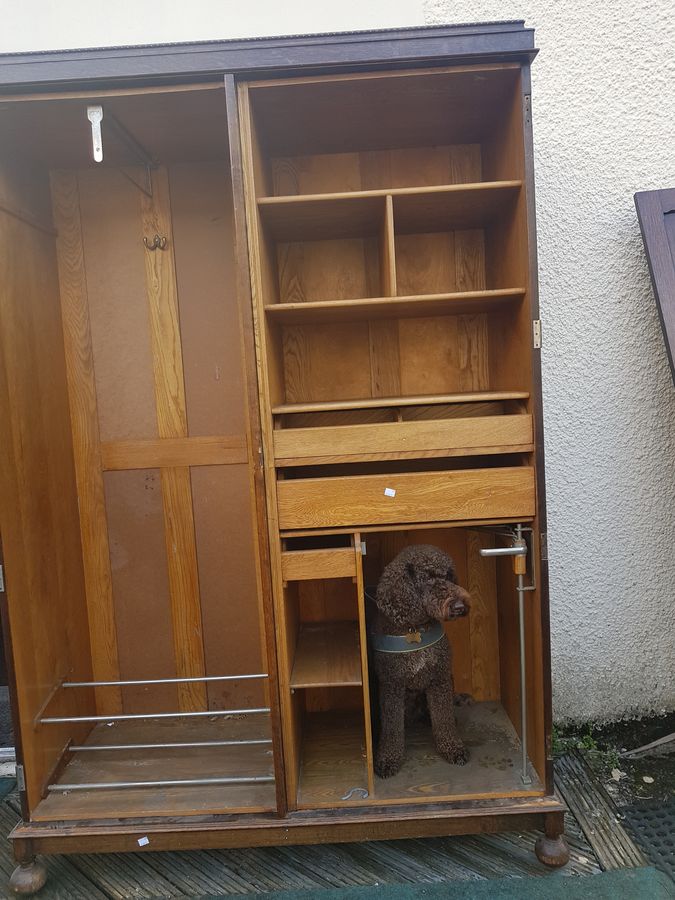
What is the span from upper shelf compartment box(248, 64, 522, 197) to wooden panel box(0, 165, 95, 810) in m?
0.86

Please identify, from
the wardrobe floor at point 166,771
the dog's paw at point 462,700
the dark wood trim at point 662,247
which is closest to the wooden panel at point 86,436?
the wardrobe floor at point 166,771

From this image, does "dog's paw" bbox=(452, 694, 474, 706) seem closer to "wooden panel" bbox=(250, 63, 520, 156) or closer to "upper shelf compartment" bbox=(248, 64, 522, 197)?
"upper shelf compartment" bbox=(248, 64, 522, 197)

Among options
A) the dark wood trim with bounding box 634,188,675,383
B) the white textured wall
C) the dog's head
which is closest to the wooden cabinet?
the dog's head

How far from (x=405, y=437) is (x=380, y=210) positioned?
745 millimetres

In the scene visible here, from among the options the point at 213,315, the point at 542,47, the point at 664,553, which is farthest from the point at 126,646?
the point at 542,47

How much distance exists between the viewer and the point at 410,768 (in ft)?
6.08

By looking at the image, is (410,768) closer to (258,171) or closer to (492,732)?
(492,732)

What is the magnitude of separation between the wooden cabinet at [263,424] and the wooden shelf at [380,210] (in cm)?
2

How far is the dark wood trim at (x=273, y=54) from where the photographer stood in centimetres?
149

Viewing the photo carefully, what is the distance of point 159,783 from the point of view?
182cm

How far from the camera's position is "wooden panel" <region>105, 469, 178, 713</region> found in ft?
7.14

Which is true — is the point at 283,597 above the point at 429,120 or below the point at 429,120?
below

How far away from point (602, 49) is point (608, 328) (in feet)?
3.39

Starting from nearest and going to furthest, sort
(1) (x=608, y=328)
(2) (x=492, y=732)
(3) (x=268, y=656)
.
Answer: (3) (x=268, y=656) → (2) (x=492, y=732) → (1) (x=608, y=328)
